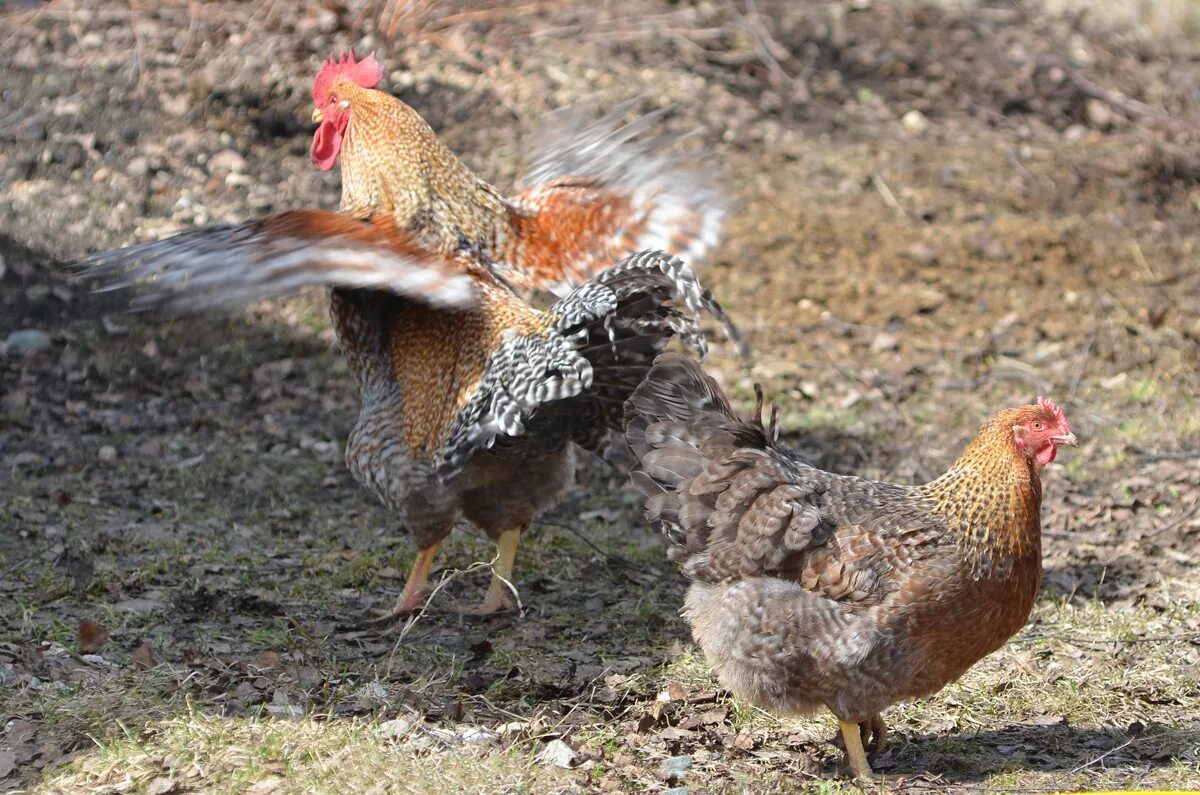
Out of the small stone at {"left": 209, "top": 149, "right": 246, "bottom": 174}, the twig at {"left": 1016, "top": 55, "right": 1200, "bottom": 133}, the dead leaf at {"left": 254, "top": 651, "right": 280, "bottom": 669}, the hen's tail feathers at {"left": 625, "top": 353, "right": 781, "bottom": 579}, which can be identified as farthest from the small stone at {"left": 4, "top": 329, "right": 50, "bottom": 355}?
the twig at {"left": 1016, "top": 55, "right": 1200, "bottom": 133}

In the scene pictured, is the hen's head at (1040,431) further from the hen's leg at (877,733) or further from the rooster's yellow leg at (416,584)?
the rooster's yellow leg at (416,584)

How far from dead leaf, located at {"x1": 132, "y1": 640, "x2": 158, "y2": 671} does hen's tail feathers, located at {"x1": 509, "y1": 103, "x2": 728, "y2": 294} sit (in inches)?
82.0

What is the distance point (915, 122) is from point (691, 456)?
7.62m

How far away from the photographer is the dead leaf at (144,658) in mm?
4867

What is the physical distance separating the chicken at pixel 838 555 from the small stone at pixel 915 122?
7.24 metres

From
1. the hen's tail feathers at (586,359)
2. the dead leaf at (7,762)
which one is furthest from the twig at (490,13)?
the dead leaf at (7,762)

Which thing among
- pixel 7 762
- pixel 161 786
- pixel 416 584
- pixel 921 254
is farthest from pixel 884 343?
pixel 7 762

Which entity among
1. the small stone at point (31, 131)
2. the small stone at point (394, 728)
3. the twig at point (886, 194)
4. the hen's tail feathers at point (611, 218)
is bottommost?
the twig at point (886, 194)

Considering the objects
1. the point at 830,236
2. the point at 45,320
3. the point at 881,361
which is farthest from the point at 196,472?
the point at 830,236

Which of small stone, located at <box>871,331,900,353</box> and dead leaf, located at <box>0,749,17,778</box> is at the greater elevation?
dead leaf, located at <box>0,749,17,778</box>

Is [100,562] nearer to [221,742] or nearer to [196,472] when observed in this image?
[196,472]

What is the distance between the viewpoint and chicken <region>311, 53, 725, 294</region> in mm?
5477

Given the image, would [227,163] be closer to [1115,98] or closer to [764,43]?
[764,43]

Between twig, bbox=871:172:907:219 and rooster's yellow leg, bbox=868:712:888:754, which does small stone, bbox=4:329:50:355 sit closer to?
rooster's yellow leg, bbox=868:712:888:754
